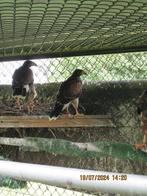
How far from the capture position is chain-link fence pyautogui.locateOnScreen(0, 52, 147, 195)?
3492mm

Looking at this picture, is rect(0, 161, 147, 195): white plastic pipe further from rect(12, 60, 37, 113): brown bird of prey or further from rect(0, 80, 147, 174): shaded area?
rect(12, 60, 37, 113): brown bird of prey

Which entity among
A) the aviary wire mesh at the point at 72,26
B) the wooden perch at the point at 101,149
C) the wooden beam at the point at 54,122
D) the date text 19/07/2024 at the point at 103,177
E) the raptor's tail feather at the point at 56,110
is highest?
the aviary wire mesh at the point at 72,26

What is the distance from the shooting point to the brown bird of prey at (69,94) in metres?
3.86

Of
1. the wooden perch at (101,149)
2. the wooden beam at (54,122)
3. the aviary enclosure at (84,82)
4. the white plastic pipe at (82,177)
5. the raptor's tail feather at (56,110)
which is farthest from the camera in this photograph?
the raptor's tail feather at (56,110)

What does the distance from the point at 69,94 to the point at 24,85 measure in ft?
1.78

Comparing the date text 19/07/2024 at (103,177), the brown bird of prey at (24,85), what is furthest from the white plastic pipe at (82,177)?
the brown bird of prey at (24,85)

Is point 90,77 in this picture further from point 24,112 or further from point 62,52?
point 62,52

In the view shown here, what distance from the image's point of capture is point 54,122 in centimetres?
365

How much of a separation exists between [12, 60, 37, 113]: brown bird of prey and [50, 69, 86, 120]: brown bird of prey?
235 mm

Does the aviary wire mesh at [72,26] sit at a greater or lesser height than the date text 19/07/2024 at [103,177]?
greater

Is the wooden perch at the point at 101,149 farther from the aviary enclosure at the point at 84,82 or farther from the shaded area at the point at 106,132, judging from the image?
the shaded area at the point at 106,132

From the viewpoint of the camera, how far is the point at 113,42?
299 cm

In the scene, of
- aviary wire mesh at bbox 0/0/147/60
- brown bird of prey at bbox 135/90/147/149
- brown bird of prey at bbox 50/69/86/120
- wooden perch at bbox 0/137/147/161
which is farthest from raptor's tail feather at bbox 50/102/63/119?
wooden perch at bbox 0/137/147/161

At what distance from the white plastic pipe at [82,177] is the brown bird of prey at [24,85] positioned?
2766 mm
